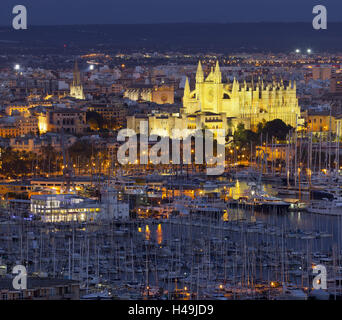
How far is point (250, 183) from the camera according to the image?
21.3m

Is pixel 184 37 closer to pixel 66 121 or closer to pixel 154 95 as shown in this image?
pixel 154 95

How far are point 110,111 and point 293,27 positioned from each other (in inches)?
3188

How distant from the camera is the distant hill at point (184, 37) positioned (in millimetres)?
97163

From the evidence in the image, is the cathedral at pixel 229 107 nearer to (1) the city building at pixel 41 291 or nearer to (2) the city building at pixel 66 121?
(2) the city building at pixel 66 121

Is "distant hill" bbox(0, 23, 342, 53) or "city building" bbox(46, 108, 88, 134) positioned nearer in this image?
"city building" bbox(46, 108, 88, 134)

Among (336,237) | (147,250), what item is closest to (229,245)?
(147,250)

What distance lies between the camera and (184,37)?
118938 mm

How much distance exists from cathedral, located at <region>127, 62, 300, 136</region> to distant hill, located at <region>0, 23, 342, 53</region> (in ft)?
169

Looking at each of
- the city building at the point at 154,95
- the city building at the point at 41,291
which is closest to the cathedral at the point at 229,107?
the city building at the point at 154,95

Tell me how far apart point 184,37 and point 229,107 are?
8678 centimetres

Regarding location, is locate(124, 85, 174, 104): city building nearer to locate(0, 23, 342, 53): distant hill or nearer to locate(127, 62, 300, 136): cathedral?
locate(127, 62, 300, 136): cathedral

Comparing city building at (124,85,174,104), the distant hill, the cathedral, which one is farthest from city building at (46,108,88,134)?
the distant hill

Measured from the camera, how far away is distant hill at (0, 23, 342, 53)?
319 ft

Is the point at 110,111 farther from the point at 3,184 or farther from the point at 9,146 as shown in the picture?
the point at 3,184
